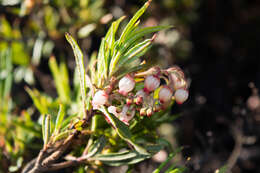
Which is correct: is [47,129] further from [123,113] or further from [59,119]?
[123,113]

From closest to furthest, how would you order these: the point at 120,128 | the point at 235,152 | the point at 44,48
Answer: the point at 120,128
the point at 44,48
the point at 235,152

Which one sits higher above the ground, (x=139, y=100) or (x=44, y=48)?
(x=139, y=100)

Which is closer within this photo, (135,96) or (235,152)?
(135,96)

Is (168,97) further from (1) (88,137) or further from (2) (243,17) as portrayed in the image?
(2) (243,17)

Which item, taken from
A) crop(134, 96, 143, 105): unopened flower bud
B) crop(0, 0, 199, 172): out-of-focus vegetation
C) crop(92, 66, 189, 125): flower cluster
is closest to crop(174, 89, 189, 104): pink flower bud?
crop(92, 66, 189, 125): flower cluster

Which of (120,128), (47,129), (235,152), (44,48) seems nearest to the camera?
(120,128)

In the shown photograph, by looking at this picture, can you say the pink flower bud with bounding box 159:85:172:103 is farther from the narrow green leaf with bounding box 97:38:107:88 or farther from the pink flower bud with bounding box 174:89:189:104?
the narrow green leaf with bounding box 97:38:107:88

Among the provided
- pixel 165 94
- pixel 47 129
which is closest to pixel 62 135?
pixel 47 129

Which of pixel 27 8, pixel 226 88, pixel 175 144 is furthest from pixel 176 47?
pixel 27 8

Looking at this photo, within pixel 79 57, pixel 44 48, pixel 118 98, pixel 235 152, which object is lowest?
pixel 235 152
